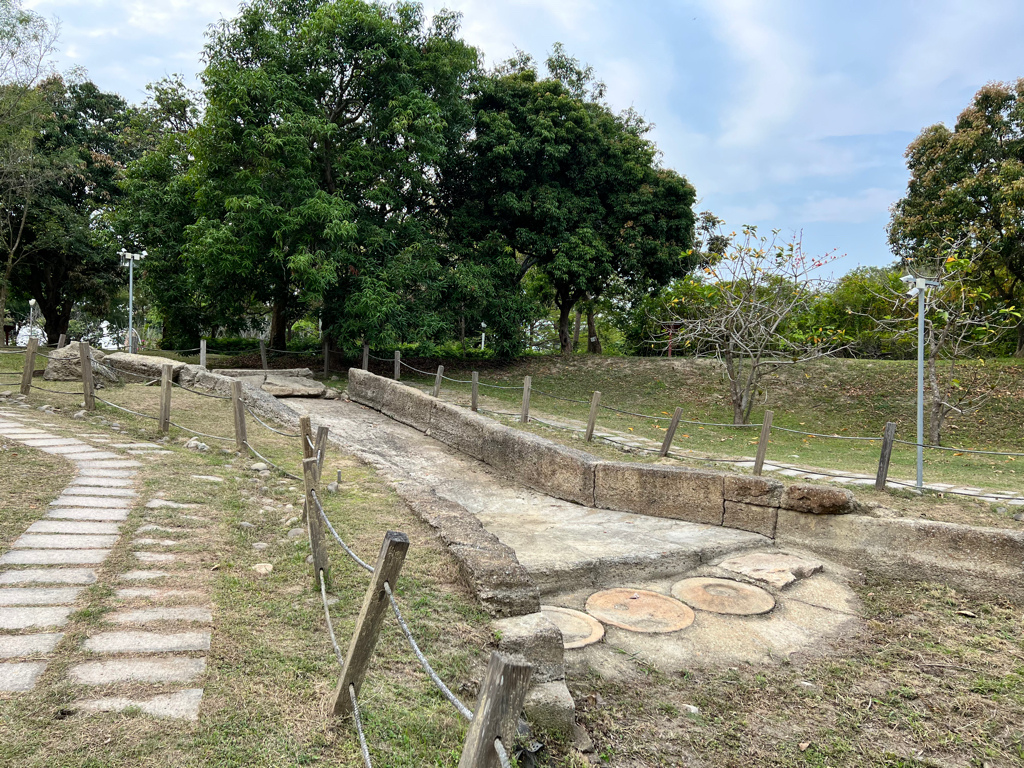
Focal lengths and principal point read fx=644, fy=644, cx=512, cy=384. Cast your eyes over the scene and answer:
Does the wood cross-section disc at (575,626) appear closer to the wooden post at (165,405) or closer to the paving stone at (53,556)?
the paving stone at (53,556)

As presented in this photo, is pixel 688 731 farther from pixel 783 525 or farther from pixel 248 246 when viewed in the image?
pixel 248 246

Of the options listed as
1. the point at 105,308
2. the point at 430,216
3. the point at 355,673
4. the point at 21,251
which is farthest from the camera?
the point at 105,308

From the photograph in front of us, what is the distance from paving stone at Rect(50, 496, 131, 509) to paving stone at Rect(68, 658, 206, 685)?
2464 millimetres

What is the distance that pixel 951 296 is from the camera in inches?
558

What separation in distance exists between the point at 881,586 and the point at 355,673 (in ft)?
14.7

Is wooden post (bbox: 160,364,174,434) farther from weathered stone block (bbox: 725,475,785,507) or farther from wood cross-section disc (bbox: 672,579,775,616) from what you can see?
weathered stone block (bbox: 725,475,785,507)

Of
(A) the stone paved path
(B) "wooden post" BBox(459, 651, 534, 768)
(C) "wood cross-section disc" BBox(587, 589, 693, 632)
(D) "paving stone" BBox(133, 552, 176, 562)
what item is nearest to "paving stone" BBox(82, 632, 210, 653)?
(A) the stone paved path

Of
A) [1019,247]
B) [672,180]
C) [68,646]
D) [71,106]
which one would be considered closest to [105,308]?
[71,106]

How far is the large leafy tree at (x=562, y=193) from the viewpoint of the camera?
63.4ft

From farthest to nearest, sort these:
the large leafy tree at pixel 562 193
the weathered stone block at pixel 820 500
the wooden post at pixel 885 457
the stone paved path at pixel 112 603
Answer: the large leafy tree at pixel 562 193 → the wooden post at pixel 885 457 → the weathered stone block at pixel 820 500 → the stone paved path at pixel 112 603

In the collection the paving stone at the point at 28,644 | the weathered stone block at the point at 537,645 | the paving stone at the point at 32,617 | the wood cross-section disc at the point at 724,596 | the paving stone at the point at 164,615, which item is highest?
the paving stone at the point at 28,644

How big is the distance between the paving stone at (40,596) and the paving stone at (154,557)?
50 cm

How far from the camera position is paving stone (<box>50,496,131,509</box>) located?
4.64m

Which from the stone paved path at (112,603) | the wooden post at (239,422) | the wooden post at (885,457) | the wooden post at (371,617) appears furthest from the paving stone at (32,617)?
the wooden post at (885,457)
